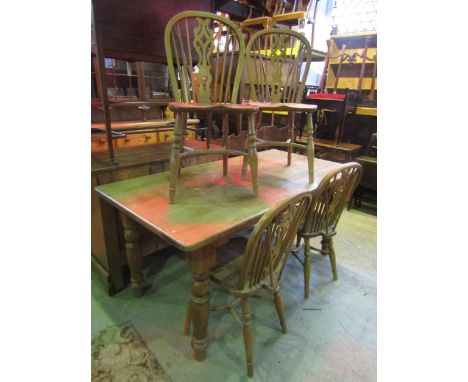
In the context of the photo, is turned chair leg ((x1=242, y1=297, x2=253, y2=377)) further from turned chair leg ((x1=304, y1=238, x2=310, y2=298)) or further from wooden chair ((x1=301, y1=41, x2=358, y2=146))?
wooden chair ((x1=301, y1=41, x2=358, y2=146))

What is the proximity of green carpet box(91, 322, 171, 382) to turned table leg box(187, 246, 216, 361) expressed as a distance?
0.21 metres

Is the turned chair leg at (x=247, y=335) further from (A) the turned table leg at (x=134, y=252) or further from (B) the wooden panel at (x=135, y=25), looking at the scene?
(B) the wooden panel at (x=135, y=25)

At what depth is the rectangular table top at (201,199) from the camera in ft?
3.90

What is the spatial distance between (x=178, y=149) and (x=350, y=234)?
2.07 metres

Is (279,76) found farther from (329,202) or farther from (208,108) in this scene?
(329,202)

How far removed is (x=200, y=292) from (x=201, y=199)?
470mm

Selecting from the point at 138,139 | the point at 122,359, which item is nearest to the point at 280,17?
the point at 138,139

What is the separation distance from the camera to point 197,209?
1.37 meters

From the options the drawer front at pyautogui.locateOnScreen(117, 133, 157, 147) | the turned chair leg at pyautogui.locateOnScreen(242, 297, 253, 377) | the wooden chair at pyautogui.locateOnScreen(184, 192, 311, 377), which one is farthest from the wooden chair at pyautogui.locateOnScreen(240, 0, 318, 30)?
the turned chair leg at pyautogui.locateOnScreen(242, 297, 253, 377)

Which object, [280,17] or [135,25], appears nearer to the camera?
[135,25]

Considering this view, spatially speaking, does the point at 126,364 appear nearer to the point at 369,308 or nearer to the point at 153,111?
the point at 369,308

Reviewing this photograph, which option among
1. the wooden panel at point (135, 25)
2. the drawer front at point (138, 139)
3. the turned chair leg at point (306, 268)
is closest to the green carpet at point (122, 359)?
the turned chair leg at point (306, 268)

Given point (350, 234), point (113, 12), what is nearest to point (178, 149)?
point (113, 12)

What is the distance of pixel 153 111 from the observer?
3506mm
